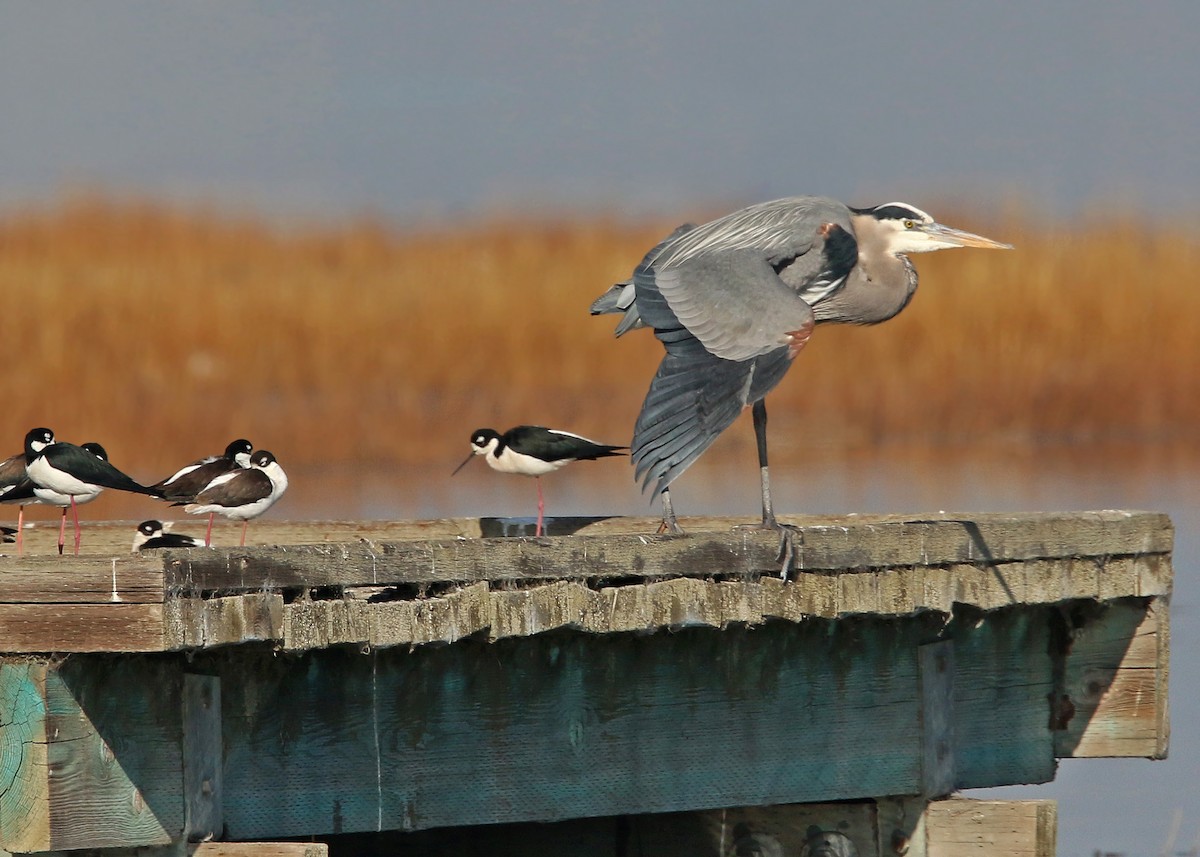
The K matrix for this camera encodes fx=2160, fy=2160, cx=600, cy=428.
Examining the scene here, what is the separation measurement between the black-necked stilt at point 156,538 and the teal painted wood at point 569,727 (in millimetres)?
2425

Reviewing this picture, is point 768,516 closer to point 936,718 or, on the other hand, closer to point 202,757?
point 936,718

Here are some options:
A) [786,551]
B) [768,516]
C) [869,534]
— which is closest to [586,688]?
[786,551]

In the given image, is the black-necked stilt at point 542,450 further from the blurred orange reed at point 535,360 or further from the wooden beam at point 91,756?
the blurred orange reed at point 535,360

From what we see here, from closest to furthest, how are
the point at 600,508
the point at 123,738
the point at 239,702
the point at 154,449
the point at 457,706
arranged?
the point at 123,738
the point at 239,702
the point at 457,706
the point at 600,508
the point at 154,449

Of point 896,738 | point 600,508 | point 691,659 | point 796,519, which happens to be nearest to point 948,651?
point 896,738

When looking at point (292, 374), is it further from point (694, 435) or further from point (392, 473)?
point (694, 435)

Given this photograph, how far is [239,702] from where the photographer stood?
4848mm

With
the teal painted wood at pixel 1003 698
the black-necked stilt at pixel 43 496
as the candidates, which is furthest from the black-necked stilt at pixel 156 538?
the teal painted wood at pixel 1003 698

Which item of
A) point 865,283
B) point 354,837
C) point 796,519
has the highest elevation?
point 865,283

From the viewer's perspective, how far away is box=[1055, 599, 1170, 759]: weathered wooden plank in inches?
253

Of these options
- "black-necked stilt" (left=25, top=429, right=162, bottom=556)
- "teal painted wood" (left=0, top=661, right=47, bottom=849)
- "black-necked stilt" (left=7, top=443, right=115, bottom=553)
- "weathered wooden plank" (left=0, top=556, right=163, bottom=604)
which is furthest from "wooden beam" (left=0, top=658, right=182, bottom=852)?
"black-necked stilt" (left=7, top=443, right=115, bottom=553)

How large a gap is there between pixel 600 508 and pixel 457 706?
9.91m

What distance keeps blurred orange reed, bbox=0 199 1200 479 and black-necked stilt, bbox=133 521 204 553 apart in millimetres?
10888

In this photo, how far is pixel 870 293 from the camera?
7527mm
